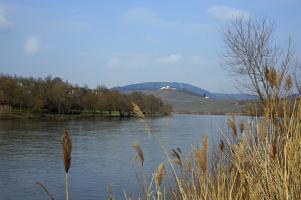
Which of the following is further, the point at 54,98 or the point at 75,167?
the point at 54,98

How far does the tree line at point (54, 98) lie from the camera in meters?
80.6

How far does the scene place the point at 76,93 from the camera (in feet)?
309

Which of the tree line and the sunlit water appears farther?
the tree line

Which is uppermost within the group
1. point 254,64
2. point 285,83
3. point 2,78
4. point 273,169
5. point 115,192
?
point 2,78

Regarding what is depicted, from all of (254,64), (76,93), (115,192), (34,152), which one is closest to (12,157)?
(34,152)

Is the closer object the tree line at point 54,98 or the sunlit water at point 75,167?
the sunlit water at point 75,167

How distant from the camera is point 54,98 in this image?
3300 inches

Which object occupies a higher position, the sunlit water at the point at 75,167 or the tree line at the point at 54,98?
the tree line at the point at 54,98

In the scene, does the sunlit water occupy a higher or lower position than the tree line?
lower

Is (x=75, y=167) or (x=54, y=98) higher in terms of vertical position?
(x=54, y=98)

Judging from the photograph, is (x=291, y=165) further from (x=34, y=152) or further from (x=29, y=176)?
(x=34, y=152)

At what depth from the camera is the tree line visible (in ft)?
265

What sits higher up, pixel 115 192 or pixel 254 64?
pixel 254 64

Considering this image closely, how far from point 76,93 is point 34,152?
65971 mm
